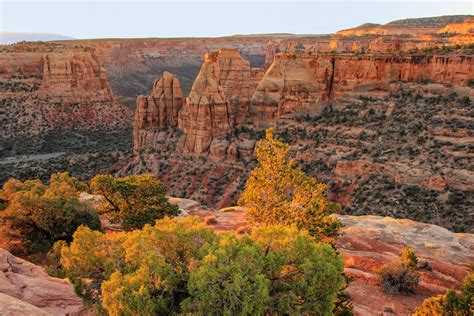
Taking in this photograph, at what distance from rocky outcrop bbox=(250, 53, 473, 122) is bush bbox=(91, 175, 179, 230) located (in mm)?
25432

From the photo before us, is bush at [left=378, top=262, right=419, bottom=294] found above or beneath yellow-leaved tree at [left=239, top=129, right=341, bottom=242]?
beneath

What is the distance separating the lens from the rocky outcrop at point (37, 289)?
13.0 meters

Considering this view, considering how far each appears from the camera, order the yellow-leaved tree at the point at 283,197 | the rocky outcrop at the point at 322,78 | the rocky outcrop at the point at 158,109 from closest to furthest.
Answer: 1. the yellow-leaved tree at the point at 283,197
2. the rocky outcrop at the point at 322,78
3. the rocky outcrop at the point at 158,109

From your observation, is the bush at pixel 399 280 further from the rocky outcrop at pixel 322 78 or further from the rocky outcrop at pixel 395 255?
the rocky outcrop at pixel 322 78

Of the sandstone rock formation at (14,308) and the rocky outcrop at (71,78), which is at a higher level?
the rocky outcrop at (71,78)

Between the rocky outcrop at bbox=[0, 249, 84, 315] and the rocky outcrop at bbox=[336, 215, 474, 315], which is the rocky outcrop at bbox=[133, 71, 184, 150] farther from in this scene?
the rocky outcrop at bbox=[0, 249, 84, 315]

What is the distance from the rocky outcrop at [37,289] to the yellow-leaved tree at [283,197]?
8.35m

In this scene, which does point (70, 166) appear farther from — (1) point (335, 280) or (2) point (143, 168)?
(1) point (335, 280)

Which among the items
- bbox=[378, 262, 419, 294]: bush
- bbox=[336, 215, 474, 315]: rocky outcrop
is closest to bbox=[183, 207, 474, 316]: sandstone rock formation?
bbox=[336, 215, 474, 315]: rocky outcrop

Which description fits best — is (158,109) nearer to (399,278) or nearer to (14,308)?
(399,278)

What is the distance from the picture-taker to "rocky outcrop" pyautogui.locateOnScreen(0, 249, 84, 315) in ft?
42.7

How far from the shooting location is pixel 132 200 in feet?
83.4

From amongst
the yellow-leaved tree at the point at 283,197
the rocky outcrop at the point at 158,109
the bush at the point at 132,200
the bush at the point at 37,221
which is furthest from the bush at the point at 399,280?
the rocky outcrop at the point at 158,109

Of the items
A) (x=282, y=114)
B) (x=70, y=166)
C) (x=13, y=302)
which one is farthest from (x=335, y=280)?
(x=70, y=166)
